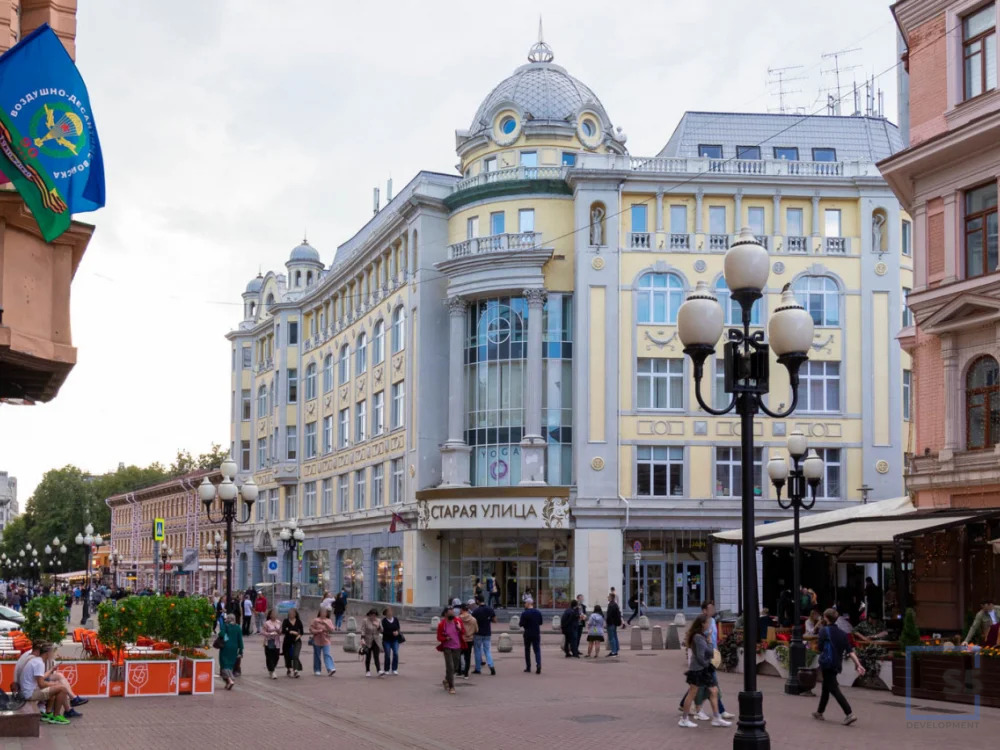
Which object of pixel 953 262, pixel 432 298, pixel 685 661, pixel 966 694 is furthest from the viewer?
pixel 432 298

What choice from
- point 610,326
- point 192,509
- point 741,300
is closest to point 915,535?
point 741,300

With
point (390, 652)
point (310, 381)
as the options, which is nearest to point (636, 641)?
point (390, 652)

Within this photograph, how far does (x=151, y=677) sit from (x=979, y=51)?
20.7 m

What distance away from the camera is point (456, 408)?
180 feet

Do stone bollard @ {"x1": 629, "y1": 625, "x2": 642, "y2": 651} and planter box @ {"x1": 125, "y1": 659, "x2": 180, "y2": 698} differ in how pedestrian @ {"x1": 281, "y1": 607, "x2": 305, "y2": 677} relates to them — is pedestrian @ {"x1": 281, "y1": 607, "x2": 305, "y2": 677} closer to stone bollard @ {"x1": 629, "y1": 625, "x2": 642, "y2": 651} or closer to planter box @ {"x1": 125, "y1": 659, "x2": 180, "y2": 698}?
planter box @ {"x1": 125, "y1": 659, "x2": 180, "y2": 698}

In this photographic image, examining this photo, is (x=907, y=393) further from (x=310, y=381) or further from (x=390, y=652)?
(x=310, y=381)

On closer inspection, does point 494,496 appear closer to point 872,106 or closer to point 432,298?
point 432,298

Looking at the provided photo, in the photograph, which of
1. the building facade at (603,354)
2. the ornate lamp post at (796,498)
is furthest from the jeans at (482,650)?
the building facade at (603,354)

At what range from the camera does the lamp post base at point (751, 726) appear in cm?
1131

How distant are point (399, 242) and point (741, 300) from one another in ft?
160

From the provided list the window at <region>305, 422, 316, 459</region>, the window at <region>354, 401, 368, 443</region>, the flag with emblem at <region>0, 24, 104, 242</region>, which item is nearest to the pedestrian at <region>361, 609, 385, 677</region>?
the flag with emblem at <region>0, 24, 104, 242</region>

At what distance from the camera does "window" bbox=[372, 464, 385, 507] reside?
61969mm

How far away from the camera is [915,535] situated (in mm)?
24812

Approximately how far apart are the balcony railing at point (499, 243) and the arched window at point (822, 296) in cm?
1109
